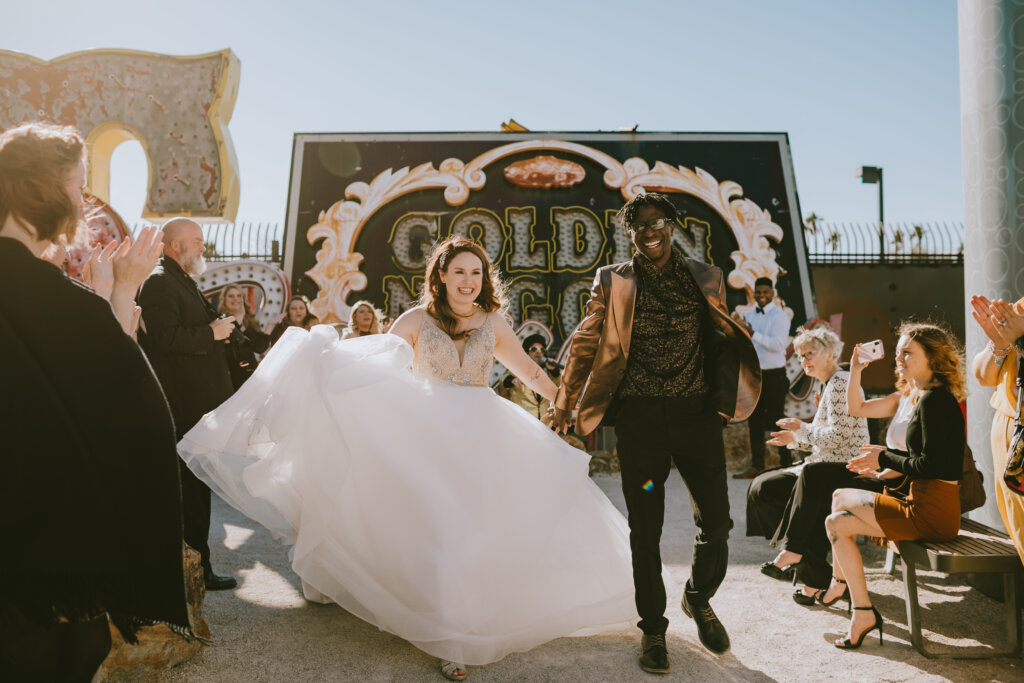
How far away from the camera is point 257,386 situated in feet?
12.1

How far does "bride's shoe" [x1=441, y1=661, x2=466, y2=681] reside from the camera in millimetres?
3123

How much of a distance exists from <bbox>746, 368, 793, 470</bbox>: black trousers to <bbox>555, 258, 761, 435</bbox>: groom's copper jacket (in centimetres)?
562

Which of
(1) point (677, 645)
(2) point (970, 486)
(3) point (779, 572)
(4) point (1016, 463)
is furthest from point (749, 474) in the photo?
(4) point (1016, 463)

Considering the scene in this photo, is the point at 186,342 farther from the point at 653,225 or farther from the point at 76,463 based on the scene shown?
the point at 653,225

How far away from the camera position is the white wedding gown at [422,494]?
10.5 ft

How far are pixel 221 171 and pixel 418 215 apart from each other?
2.95m

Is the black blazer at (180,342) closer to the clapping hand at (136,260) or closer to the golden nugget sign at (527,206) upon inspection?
the clapping hand at (136,260)

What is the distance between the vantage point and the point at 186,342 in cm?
432

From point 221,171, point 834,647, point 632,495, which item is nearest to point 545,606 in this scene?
point 632,495

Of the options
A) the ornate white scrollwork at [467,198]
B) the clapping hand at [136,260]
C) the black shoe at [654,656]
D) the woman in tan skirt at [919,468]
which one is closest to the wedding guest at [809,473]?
the woman in tan skirt at [919,468]

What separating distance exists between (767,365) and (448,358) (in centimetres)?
656

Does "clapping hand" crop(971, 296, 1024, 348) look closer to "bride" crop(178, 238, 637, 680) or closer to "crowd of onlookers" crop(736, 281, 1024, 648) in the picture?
"crowd of onlookers" crop(736, 281, 1024, 648)

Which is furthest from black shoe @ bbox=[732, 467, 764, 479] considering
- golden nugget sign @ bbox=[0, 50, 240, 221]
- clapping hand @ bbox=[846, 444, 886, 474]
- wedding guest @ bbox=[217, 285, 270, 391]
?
golden nugget sign @ bbox=[0, 50, 240, 221]

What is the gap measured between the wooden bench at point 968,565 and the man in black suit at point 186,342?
394 cm
